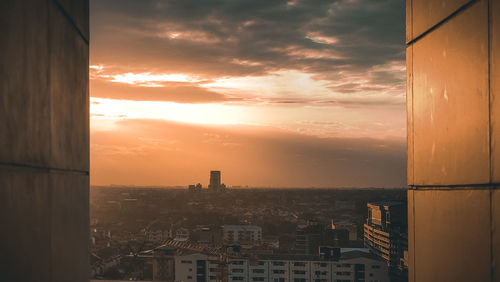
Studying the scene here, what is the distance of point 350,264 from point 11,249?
2695cm

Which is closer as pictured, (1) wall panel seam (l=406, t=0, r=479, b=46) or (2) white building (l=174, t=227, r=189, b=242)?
(1) wall panel seam (l=406, t=0, r=479, b=46)

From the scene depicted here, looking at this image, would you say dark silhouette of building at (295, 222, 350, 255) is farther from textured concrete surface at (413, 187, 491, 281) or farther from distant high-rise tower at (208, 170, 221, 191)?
textured concrete surface at (413, 187, 491, 281)

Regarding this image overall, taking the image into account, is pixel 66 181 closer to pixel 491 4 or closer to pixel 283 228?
pixel 491 4

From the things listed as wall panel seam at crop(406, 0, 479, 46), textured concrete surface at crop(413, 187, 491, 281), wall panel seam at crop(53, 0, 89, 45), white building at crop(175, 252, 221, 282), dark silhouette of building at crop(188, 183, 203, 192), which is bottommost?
white building at crop(175, 252, 221, 282)

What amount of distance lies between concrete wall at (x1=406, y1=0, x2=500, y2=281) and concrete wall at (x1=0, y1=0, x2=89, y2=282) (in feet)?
6.33

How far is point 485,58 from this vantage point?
2041 mm

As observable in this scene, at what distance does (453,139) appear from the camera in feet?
7.80

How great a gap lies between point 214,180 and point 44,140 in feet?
197

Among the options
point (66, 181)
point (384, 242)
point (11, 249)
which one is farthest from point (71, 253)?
point (384, 242)

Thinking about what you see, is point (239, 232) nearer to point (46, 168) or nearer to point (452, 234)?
point (452, 234)

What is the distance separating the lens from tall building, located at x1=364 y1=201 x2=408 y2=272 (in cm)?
3275

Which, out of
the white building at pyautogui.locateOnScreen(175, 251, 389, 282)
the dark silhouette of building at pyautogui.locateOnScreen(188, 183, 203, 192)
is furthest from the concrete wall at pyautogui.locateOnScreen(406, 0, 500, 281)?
the dark silhouette of building at pyautogui.locateOnScreen(188, 183, 203, 192)

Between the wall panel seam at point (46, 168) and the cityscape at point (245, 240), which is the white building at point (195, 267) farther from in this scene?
the wall panel seam at point (46, 168)

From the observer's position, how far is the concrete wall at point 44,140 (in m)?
1.77
